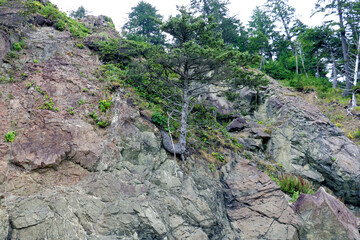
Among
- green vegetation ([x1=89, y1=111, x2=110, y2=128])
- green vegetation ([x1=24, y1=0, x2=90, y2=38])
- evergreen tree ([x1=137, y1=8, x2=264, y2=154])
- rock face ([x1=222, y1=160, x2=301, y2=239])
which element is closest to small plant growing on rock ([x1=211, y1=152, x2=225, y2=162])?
rock face ([x1=222, y1=160, x2=301, y2=239])

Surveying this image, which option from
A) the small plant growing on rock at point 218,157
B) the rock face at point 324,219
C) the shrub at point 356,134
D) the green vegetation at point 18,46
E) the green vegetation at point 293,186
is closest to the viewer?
the rock face at point 324,219

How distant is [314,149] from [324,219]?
6.25m

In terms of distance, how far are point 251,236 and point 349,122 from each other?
15.6 metres

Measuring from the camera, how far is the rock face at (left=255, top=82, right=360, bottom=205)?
13258 mm

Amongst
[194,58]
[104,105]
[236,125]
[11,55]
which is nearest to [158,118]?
[104,105]

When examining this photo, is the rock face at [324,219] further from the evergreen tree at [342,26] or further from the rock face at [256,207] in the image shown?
the evergreen tree at [342,26]

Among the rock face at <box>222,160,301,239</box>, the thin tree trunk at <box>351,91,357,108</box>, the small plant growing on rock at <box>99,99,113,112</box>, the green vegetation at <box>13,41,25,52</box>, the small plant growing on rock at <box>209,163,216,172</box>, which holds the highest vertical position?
the thin tree trunk at <box>351,91,357,108</box>

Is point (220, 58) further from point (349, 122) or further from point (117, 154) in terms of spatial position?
point (349, 122)

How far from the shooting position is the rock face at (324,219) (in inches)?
344

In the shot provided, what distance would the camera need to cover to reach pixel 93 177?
297 inches

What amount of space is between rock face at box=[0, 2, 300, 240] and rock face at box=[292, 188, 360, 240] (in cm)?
59

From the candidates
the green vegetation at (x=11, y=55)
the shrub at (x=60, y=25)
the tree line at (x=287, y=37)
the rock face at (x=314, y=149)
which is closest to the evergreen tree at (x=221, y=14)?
the tree line at (x=287, y=37)

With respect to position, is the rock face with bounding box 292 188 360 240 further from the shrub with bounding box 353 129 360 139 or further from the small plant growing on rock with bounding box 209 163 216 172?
the shrub with bounding box 353 129 360 139

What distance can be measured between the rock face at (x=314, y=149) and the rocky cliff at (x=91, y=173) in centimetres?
474
